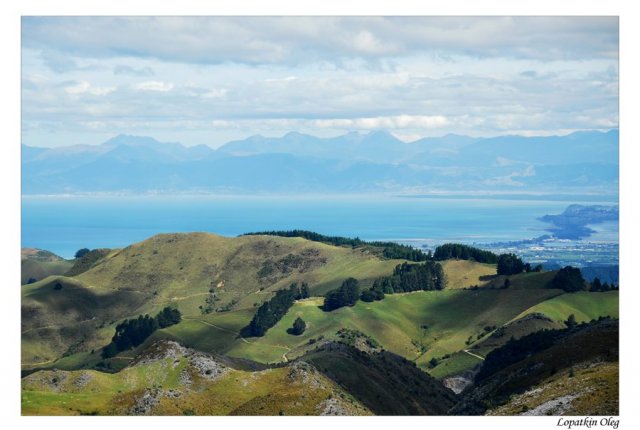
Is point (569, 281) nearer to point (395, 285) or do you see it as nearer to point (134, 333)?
point (395, 285)

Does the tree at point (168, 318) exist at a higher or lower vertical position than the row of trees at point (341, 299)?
lower

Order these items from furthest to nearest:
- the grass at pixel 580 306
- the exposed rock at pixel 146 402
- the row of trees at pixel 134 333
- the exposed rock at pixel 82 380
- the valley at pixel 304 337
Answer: the row of trees at pixel 134 333, the grass at pixel 580 306, the exposed rock at pixel 82 380, the valley at pixel 304 337, the exposed rock at pixel 146 402

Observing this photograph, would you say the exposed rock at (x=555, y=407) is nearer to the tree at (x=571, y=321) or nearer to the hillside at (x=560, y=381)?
the hillside at (x=560, y=381)

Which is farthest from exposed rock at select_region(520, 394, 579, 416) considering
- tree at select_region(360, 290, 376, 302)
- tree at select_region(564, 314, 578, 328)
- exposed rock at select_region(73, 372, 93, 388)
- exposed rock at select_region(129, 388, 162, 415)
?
tree at select_region(360, 290, 376, 302)

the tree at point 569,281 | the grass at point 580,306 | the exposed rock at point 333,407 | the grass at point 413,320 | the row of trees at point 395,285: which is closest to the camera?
the exposed rock at point 333,407

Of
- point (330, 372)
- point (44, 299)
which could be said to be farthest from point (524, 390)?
point (44, 299)

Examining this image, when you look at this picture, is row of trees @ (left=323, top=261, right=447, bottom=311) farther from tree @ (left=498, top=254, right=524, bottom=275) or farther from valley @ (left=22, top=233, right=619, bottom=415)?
tree @ (left=498, top=254, right=524, bottom=275)

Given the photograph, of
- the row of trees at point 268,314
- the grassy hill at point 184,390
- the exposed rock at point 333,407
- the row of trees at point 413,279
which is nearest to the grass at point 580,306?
the row of trees at point 413,279
